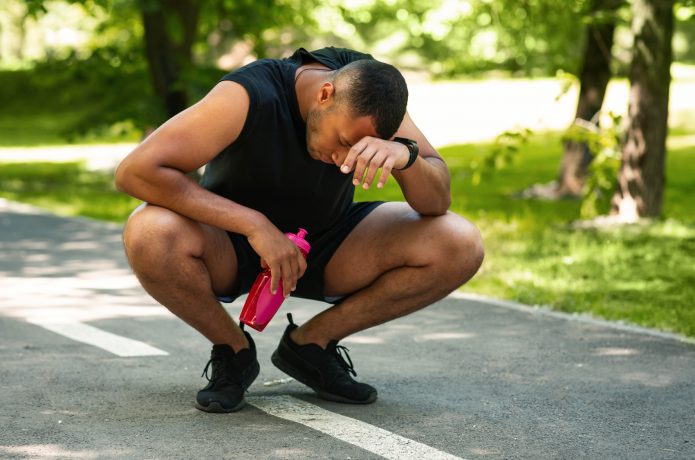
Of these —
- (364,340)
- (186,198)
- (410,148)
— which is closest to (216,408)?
(186,198)

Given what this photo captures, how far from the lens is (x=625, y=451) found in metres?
4.04

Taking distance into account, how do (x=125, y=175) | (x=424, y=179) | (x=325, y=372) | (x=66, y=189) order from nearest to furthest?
1. (x=125, y=175)
2. (x=424, y=179)
3. (x=325, y=372)
4. (x=66, y=189)

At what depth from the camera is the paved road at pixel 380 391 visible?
4039mm

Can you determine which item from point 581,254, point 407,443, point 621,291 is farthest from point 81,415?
point 581,254

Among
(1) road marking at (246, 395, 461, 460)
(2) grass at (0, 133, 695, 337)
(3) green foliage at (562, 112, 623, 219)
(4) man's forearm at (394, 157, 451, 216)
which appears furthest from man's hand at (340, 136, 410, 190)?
(3) green foliage at (562, 112, 623, 219)

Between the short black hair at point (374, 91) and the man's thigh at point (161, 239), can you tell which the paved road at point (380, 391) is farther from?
the short black hair at point (374, 91)

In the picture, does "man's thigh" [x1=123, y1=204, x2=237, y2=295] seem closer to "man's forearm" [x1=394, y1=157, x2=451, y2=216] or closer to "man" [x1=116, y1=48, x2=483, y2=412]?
"man" [x1=116, y1=48, x2=483, y2=412]

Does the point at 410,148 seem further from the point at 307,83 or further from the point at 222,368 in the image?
the point at 222,368

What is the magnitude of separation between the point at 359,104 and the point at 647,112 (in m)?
7.22

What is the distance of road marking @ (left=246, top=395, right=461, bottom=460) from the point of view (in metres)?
3.94

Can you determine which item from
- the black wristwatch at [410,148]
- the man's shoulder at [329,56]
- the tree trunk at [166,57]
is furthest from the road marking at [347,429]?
the tree trunk at [166,57]

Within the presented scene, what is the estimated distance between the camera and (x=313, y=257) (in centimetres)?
466

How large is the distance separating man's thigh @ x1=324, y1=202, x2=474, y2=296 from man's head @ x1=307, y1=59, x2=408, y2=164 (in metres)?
0.51

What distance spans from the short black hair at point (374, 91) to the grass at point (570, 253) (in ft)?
9.51
